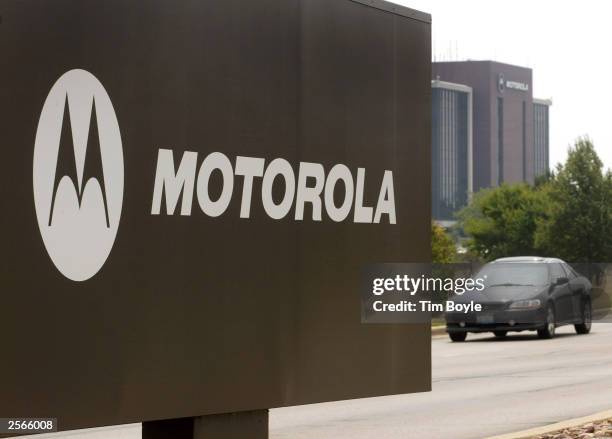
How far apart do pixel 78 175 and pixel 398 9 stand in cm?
262

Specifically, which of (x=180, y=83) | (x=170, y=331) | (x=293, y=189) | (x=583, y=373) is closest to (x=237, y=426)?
(x=170, y=331)

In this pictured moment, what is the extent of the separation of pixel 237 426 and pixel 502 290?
2035 cm

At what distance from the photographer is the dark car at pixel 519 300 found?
1021 inches

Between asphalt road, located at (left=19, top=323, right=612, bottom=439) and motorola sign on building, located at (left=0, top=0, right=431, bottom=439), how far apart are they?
4.19 m

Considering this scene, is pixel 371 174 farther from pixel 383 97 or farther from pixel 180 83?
pixel 180 83

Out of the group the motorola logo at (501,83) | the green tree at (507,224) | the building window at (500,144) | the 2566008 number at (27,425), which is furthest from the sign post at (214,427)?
the building window at (500,144)

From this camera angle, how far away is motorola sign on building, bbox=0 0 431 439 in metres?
5.35

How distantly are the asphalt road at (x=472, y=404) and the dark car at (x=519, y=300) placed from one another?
153 inches

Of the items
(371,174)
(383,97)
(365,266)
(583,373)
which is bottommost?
(583,373)

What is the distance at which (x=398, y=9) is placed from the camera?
24.3ft

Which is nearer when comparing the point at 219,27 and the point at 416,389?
the point at 219,27

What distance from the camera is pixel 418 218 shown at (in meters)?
7.58

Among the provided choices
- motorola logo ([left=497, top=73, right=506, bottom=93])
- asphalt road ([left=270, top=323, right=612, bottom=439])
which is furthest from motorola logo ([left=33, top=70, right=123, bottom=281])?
motorola logo ([left=497, top=73, right=506, bottom=93])

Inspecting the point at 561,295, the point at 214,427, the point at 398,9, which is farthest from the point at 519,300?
the point at 214,427
